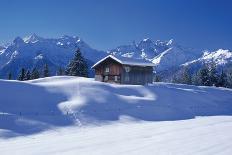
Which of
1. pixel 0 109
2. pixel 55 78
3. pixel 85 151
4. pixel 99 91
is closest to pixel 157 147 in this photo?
pixel 85 151

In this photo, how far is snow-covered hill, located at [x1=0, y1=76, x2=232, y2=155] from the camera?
1792 cm

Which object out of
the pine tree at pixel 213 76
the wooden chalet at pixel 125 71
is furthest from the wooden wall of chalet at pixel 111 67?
the pine tree at pixel 213 76

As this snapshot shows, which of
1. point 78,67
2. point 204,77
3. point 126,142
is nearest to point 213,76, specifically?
point 204,77

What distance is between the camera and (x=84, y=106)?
101 feet

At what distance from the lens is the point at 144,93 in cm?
4141

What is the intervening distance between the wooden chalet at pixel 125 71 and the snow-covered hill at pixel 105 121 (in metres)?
10.8

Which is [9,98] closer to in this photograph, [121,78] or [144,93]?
[144,93]

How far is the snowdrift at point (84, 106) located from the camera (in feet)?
83.8

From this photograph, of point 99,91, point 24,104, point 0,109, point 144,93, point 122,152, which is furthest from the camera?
point 144,93

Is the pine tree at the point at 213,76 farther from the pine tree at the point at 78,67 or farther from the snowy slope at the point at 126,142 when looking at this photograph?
the snowy slope at the point at 126,142

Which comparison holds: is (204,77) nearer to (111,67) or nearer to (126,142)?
(111,67)

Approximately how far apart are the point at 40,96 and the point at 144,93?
13.5m

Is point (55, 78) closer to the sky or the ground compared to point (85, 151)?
closer to the sky

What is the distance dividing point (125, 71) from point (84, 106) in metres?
24.4
